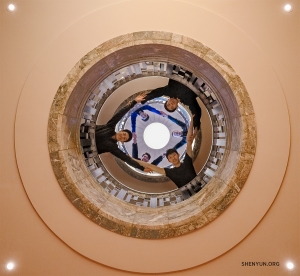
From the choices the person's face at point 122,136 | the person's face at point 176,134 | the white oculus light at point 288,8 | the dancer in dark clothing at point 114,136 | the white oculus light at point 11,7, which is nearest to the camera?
the white oculus light at point 288,8

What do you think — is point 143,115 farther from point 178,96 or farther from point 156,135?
point 178,96

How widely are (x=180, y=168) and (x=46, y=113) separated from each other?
2915 millimetres

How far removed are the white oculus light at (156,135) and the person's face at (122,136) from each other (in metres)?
0.50

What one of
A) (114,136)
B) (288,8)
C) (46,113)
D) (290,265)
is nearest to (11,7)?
(46,113)

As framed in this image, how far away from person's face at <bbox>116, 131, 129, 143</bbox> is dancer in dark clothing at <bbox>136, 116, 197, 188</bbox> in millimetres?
561

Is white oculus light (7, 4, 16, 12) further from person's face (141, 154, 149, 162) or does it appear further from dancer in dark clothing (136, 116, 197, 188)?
person's face (141, 154, 149, 162)

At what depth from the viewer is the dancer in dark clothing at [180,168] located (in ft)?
17.9

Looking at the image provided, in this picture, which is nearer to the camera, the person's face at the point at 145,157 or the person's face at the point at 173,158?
the person's face at the point at 173,158

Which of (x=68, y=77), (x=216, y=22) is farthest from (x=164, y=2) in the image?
(x=68, y=77)

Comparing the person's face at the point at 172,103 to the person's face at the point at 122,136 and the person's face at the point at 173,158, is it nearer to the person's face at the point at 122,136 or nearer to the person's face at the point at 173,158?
the person's face at the point at 173,158

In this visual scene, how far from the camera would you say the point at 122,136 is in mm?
5684

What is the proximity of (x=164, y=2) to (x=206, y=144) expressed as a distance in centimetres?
299

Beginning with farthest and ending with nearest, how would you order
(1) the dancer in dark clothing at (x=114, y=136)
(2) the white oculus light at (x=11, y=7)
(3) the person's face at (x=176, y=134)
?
(3) the person's face at (x=176, y=134)
(1) the dancer in dark clothing at (x=114, y=136)
(2) the white oculus light at (x=11, y=7)

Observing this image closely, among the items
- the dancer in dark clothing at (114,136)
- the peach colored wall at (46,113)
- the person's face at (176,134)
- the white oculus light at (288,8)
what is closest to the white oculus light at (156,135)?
the person's face at (176,134)
